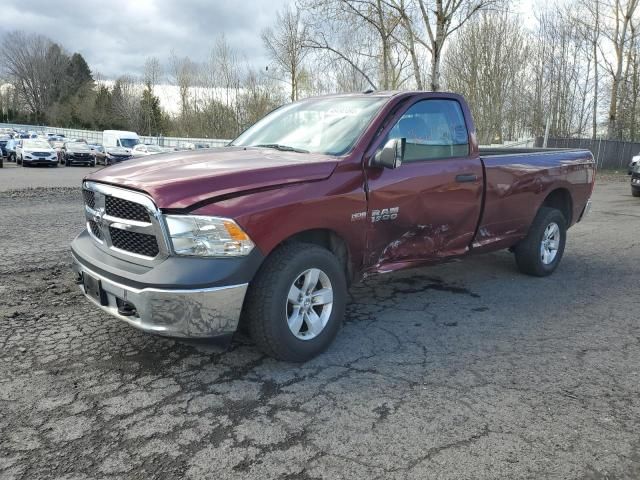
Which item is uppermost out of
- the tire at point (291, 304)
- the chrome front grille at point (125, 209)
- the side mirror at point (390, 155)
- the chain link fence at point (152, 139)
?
the chain link fence at point (152, 139)

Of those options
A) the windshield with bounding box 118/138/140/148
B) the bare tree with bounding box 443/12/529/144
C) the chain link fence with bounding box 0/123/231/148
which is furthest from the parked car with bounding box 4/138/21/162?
the bare tree with bounding box 443/12/529/144

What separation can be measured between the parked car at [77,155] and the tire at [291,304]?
31891 millimetres

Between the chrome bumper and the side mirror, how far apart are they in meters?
1.43

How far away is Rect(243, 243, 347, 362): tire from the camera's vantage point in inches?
131

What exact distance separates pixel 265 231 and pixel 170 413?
1.20m

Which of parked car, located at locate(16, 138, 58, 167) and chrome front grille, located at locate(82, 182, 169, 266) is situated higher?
parked car, located at locate(16, 138, 58, 167)

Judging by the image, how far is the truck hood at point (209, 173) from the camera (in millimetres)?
3125

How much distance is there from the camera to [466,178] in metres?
4.75

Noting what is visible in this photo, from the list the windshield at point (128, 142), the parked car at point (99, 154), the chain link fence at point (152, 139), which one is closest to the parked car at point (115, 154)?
the parked car at point (99, 154)

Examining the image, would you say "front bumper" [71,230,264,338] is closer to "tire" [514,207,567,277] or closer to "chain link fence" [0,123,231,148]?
"tire" [514,207,567,277]

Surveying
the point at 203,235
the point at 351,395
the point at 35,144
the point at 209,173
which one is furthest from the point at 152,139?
the point at 351,395

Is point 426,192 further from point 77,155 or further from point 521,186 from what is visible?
point 77,155

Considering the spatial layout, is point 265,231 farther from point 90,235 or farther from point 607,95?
point 607,95

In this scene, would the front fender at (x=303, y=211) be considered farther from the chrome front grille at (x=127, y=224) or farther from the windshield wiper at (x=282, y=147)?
the windshield wiper at (x=282, y=147)
